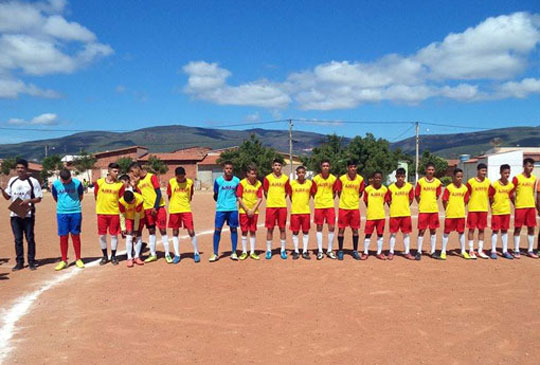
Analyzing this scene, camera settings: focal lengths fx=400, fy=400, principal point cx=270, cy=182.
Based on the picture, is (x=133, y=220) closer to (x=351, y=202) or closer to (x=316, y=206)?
(x=316, y=206)

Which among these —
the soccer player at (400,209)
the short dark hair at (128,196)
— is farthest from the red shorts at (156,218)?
the soccer player at (400,209)

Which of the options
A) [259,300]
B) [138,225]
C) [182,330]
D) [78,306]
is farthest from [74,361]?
[138,225]

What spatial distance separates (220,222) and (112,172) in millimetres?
2347

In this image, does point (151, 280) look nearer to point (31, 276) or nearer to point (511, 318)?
point (31, 276)

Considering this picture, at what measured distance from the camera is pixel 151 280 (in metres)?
6.83

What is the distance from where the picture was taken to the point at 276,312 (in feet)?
17.1

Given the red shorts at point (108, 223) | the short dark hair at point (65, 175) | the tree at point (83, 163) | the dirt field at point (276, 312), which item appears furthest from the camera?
the tree at point (83, 163)

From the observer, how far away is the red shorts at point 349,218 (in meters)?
8.33

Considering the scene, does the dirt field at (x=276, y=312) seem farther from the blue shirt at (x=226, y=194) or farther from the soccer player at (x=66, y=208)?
the blue shirt at (x=226, y=194)

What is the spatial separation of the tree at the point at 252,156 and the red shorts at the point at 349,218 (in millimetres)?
41062

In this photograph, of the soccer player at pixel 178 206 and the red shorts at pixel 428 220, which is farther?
the red shorts at pixel 428 220

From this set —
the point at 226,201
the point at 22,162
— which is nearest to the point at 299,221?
the point at 226,201

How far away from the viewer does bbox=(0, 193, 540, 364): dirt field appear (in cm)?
411

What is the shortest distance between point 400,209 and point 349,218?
1.07 metres
